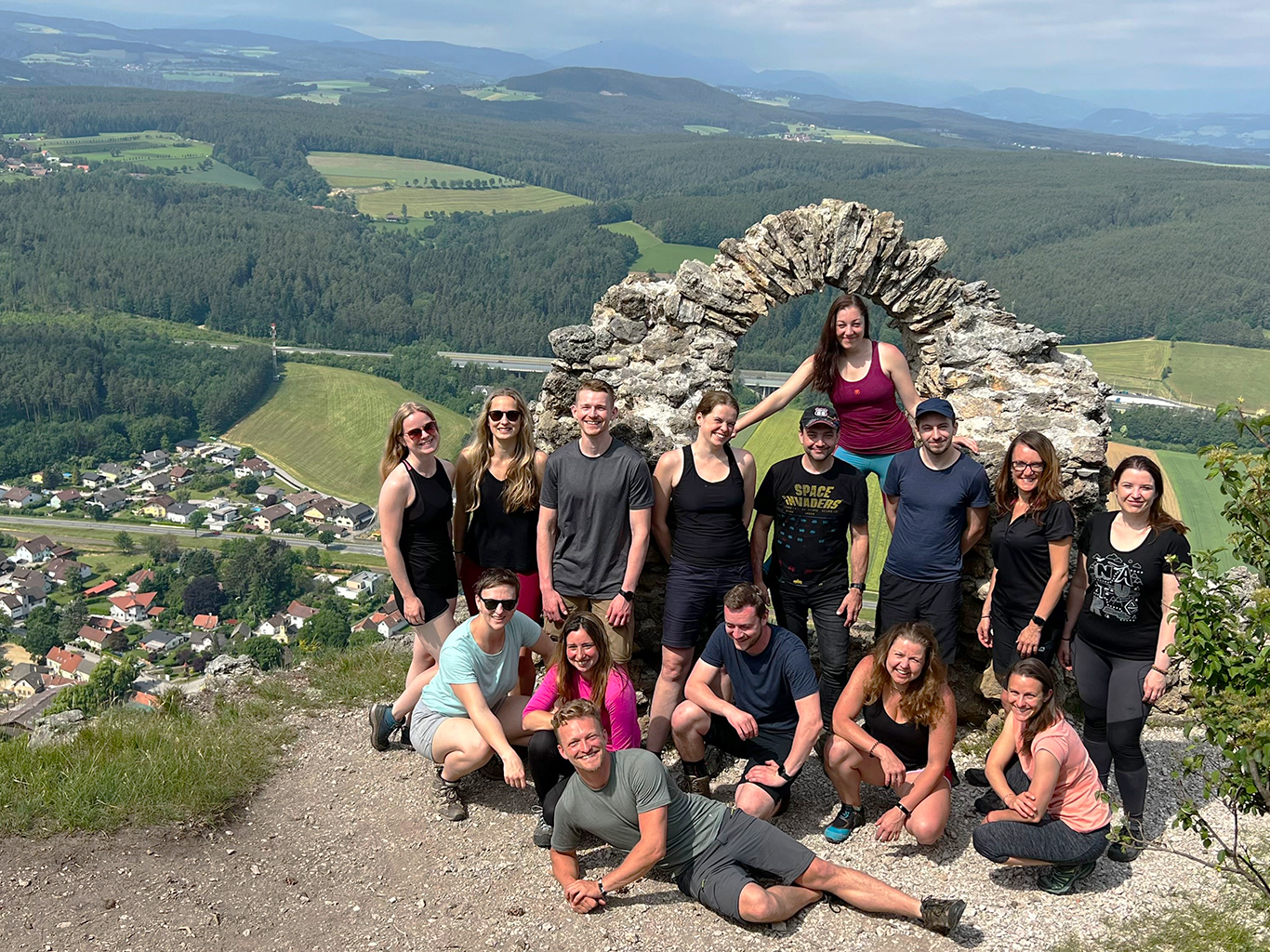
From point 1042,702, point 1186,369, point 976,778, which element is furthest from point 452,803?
point 1186,369

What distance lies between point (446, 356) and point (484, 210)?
8146cm

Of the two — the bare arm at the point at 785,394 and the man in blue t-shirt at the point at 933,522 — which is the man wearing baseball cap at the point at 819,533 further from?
the bare arm at the point at 785,394

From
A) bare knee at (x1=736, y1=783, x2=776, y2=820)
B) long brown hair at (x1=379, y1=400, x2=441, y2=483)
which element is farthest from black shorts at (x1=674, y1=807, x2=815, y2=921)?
long brown hair at (x1=379, y1=400, x2=441, y2=483)

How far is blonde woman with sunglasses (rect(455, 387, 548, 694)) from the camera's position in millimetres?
6535

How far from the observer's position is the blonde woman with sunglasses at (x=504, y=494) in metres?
6.54

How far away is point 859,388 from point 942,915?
3.52 m

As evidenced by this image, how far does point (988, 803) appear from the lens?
6.22 metres

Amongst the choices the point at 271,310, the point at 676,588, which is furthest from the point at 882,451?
the point at 271,310

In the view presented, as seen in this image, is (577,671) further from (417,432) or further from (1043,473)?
(1043,473)

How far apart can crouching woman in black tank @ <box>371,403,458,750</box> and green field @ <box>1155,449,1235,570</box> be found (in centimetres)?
2417

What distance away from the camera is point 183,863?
5973 mm

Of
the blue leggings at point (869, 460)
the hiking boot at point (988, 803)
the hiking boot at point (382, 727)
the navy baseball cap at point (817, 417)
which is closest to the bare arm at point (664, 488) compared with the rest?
the navy baseball cap at point (817, 417)

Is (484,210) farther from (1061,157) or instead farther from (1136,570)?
(1136,570)

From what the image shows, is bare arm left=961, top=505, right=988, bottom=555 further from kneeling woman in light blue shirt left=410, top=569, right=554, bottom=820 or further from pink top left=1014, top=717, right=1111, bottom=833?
kneeling woman in light blue shirt left=410, top=569, right=554, bottom=820
